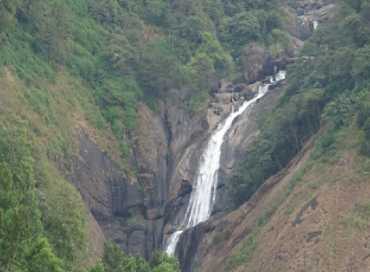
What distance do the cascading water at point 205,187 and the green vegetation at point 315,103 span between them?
3625 mm

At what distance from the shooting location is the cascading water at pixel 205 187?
60.7 metres

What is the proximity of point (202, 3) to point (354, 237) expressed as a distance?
4262 centimetres

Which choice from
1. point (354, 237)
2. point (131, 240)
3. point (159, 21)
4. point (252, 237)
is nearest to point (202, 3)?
point (159, 21)

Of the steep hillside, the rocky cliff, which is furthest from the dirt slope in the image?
the rocky cliff

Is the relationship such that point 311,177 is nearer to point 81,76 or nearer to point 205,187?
point 205,187

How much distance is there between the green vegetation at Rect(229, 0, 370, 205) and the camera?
180 ft

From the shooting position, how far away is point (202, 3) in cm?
8244

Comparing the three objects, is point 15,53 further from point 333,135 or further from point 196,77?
point 333,135

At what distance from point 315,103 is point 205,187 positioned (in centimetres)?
1143

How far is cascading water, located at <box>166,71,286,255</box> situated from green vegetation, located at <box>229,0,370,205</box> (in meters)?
A: 3.62

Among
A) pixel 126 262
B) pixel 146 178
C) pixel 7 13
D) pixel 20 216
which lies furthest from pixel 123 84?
pixel 20 216

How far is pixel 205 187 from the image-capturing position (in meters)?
63.1

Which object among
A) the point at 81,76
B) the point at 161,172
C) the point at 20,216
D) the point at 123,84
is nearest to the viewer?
the point at 20,216

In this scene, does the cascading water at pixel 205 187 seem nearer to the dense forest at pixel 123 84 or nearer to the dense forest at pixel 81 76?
the dense forest at pixel 123 84
